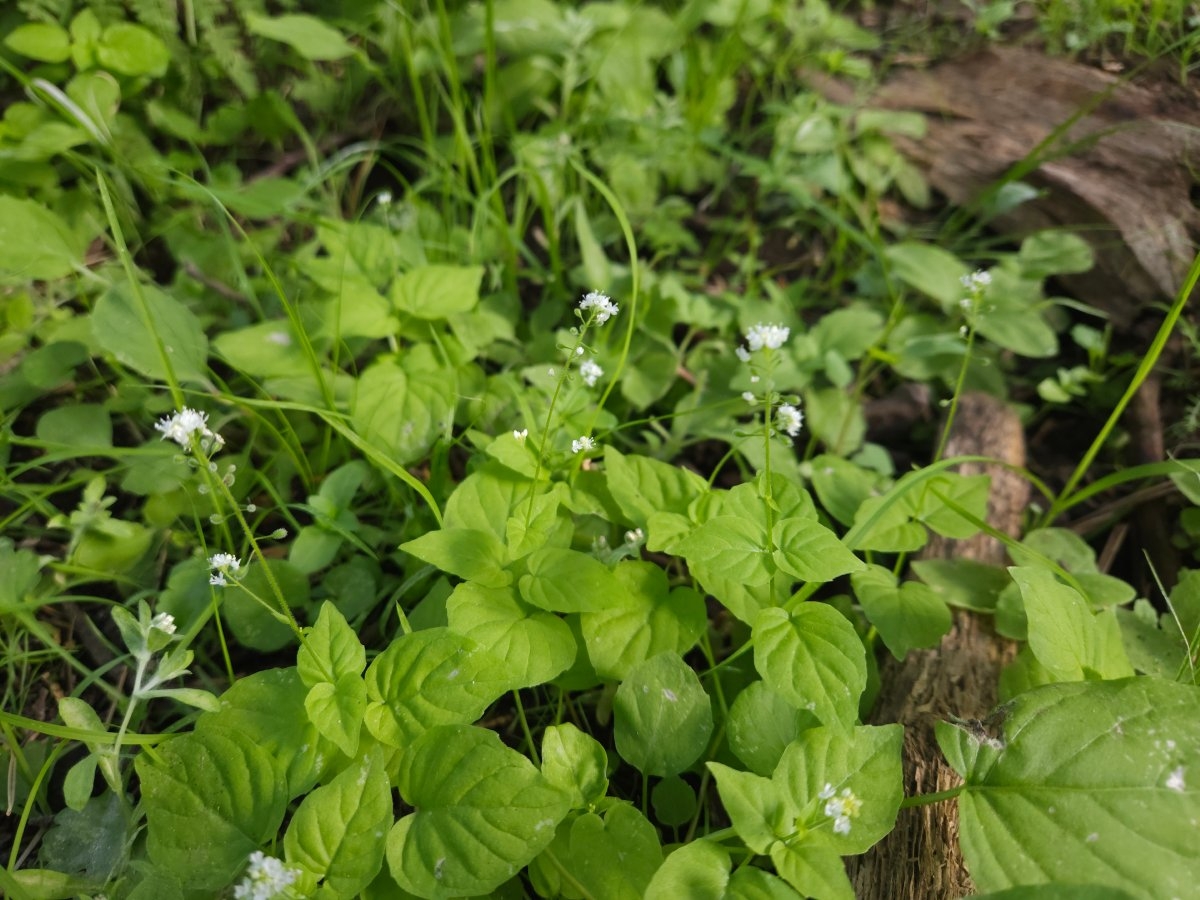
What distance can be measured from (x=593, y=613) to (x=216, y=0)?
241cm

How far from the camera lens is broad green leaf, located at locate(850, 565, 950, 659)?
62.3 inches

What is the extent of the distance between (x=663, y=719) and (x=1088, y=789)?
0.70 meters

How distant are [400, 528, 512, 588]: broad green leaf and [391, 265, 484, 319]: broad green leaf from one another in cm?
67

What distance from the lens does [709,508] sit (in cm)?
167

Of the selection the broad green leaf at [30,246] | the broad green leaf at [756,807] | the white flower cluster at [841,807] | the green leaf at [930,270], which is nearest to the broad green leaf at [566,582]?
the broad green leaf at [756,807]

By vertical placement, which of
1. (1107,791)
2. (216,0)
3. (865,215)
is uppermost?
(216,0)

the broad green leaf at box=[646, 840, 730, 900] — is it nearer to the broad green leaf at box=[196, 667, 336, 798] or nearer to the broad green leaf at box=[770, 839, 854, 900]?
the broad green leaf at box=[770, 839, 854, 900]

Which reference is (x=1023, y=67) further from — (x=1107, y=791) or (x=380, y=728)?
(x=380, y=728)

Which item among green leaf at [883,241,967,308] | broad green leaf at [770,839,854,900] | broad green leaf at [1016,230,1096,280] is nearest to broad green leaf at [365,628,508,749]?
broad green leaf at [770,839,854,900]

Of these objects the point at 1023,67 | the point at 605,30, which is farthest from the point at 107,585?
the point at 1023,67

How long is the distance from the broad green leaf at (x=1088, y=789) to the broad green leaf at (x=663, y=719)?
1.39 ft

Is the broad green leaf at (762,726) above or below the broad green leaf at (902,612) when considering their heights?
below

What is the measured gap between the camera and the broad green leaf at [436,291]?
2018 millimetres

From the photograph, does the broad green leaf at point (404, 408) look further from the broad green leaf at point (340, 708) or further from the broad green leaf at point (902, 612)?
the broad green leaf at point (902, 612)
